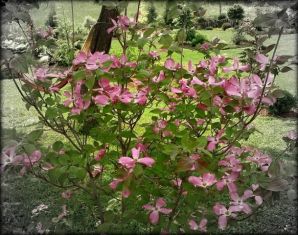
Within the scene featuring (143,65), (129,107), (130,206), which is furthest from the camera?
(143,65)

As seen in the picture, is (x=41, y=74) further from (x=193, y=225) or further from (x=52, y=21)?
(x=52, y=21)

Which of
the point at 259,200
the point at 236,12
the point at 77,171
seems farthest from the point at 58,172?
the point at 236,12

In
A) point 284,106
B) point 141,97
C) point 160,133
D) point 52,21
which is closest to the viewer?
point 141,97

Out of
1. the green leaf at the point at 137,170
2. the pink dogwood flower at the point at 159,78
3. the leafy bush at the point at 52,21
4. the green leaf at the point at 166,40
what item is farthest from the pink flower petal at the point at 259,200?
the leafy bush at the point at 52,21

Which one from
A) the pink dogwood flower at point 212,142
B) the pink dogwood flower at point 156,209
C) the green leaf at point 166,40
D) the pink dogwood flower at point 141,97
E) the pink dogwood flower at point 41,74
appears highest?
the green leaf at point 166,40

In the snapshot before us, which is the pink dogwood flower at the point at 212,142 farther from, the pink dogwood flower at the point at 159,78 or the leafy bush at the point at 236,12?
the leafy bush at the point at 236,12

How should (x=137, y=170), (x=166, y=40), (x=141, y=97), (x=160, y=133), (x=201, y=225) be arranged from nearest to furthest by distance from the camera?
(x=137, y=170) → (x=201, y=225) → (x=141, y=97) → (x=166, y=40) → (x=160, y=133)

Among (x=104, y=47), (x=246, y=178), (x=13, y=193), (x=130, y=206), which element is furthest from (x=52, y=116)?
(x=104, y=47)

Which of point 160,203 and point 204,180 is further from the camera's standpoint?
point 160,203

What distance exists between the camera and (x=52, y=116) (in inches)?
75.8

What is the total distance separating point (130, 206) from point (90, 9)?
15044 millimetres

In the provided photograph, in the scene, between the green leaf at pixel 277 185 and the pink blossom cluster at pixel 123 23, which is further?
the pink blossom cluster at pixel 123 23

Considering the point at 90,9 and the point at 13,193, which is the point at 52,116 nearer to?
the point at 13,193

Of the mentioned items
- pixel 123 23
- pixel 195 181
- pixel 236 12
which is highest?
pixel 123 23
